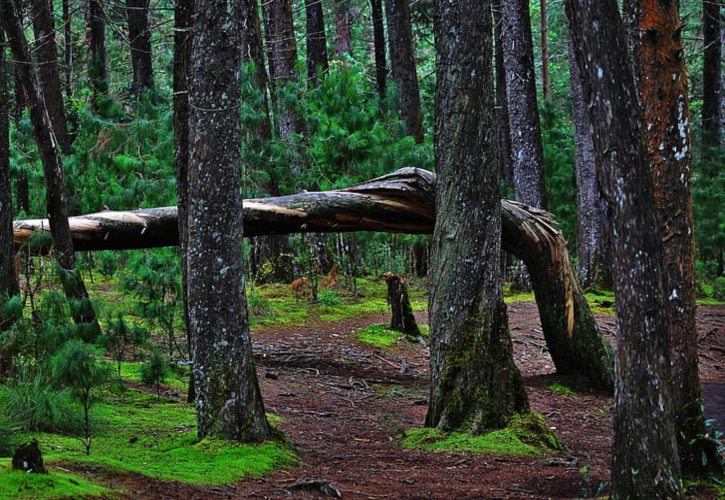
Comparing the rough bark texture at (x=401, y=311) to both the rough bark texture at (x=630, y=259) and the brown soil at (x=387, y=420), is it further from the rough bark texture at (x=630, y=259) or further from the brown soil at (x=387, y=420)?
the rough bark texture at (x=630, y=259)

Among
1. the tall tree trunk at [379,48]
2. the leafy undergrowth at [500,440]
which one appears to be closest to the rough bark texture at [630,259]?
the leafy undergrowth at [500,440]

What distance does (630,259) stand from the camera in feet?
15.0


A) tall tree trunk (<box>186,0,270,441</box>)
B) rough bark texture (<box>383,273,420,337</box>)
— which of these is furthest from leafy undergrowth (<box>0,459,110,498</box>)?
rough bark texture (<box>383,273,420,337</box>)

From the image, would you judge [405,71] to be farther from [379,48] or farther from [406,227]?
[406,227]

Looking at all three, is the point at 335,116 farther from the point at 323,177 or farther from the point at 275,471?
the point at 275,471

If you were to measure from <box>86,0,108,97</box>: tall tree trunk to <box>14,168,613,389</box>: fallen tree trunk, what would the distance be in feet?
8.57

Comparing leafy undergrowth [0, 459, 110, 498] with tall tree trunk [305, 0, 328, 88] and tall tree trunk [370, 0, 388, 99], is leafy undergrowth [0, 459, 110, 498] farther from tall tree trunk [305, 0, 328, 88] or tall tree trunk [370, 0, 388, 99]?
tall tree trunk [370, 0, 388, 99]

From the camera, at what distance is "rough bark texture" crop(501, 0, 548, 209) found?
15383mm

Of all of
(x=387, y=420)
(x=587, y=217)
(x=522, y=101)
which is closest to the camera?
(x=387, y=420)

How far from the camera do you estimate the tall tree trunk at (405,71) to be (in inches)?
771

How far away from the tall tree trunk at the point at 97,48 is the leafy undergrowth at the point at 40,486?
584 cm

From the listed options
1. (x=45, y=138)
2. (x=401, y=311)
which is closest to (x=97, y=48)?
(x=401, y=311)

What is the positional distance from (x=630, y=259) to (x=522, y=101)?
464 inches

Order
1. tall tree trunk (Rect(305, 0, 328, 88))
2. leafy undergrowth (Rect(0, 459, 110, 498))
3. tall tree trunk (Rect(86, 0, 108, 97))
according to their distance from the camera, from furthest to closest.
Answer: tall tree trunk (Rect(305, 0, 328, 88)) → tall tree trunk (Rect(86, 0, 108, 97)) → leafy undergrowth (Rect(0, 459, 110, 498))
